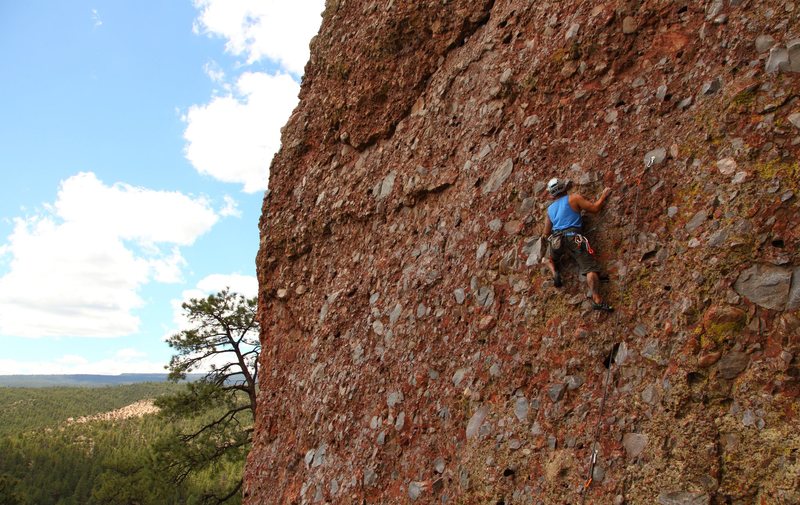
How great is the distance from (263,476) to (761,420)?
269 inches

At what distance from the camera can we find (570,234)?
5.23 metres

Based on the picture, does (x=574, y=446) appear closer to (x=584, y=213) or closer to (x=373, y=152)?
(x=584, y=213)

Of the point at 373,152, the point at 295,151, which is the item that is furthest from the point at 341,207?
the point at 295,151

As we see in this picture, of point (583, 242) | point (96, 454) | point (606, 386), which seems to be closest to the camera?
point (606, 386)

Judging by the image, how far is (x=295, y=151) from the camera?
34.0ft

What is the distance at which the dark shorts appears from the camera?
5.09 metres

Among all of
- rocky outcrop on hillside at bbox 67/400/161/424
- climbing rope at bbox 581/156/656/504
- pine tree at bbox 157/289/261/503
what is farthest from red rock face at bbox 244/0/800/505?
rocky outcrop on hillside at bbox 67/400/161/424

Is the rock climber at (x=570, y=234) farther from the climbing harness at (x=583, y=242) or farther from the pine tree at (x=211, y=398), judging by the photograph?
the pine tree at (x=211, y=398)

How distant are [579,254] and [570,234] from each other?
21cm

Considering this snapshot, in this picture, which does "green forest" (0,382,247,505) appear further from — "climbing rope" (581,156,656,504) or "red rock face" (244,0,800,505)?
"climbing rope" (581,156,656,504)

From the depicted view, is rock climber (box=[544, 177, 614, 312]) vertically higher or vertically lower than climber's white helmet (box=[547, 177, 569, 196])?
lower

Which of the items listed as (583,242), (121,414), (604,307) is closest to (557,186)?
(583,242)

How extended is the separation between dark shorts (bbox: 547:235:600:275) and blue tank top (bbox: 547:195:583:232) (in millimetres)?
143

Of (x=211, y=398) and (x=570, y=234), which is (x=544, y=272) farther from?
(x=211, y=398)
